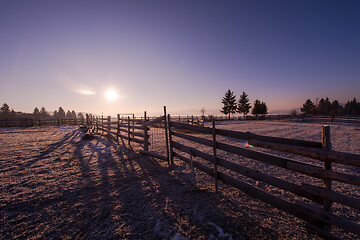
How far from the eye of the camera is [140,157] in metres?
7.02

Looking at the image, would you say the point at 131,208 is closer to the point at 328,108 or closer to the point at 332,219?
the point at 332,219

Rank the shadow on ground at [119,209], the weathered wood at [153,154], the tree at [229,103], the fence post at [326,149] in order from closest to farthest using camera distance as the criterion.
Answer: the fence post at [326,149] → the shadow on ground at [119,209] → the weathered wood at [153,154] → the tree at [229,103]

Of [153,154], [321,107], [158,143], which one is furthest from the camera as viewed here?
[321,107]

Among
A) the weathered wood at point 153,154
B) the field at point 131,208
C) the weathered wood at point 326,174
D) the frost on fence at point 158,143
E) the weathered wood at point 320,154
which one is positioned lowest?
the field at point 131,208

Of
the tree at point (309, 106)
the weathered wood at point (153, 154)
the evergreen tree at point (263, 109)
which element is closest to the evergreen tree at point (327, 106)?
the tree at point (309, 106)

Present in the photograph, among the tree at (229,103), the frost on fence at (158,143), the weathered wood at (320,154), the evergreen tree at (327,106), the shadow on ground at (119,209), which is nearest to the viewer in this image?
the weathered wood at (320,154)

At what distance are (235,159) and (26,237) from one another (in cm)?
637

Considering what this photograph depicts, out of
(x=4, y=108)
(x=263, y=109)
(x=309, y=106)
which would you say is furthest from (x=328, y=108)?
(x=4, y=108)

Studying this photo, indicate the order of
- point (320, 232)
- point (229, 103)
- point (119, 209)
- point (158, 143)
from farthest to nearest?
1. point (229, 103)
2. point (158, 143)
3. point (119, 209)
4. point (320, 232)

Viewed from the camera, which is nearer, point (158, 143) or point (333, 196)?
point (333, 196)

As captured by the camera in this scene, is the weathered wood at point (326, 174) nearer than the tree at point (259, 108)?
Yes

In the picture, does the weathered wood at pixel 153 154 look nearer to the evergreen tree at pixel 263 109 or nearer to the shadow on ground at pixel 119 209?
the shadow on ground at pixel 119 209

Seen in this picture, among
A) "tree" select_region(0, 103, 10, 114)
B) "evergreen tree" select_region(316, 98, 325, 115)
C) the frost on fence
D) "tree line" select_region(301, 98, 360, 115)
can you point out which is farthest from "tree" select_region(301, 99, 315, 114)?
"tree" select_region(0, 103, 10, 114)

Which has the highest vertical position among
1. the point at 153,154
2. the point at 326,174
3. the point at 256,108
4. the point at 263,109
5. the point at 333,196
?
the point at 256,108
